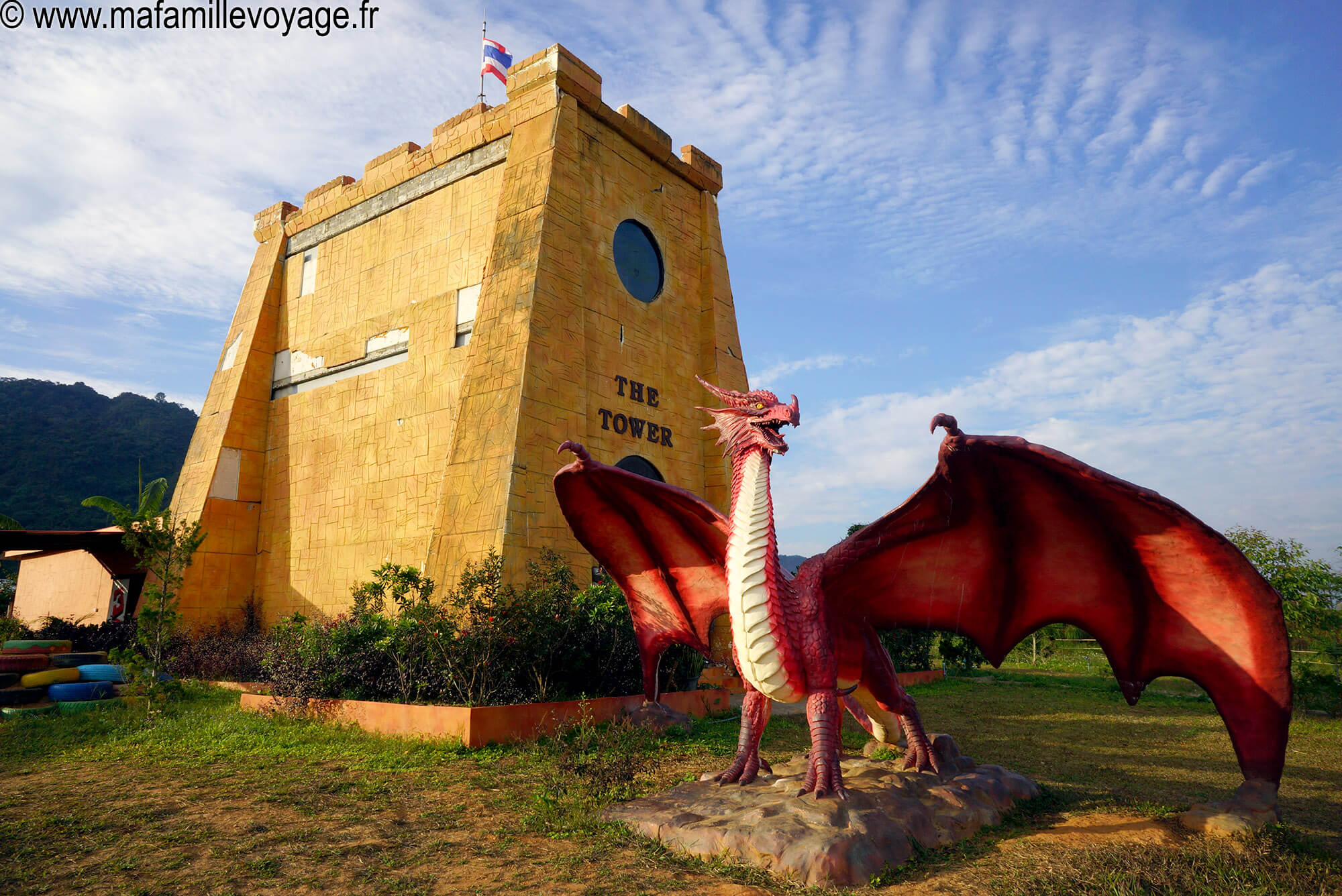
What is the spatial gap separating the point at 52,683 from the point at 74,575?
7945mm

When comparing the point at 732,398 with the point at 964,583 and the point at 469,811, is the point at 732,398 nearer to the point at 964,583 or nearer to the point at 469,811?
the point at 964,583

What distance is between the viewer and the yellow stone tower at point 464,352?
31.3ft

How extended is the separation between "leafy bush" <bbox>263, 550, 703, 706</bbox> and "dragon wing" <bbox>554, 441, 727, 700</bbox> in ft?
6.04

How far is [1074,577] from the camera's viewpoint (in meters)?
4.41

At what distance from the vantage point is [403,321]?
461 inches

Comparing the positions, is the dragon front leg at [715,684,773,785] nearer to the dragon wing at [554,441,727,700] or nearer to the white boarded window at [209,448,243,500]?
the dragon wing at [554,441,727,700]

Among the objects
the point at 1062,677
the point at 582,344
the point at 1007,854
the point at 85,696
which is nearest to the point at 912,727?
the point at 1007,854

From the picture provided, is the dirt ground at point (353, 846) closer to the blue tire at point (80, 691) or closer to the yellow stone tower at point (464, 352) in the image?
the yellow stone tower at point (464, 352)

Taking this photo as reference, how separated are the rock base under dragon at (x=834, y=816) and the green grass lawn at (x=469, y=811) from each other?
0.12 m

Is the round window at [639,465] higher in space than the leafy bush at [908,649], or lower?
higher

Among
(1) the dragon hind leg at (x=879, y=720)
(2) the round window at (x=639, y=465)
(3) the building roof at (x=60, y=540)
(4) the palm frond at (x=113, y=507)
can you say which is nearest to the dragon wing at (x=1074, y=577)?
(1) the dragon hind leg at (x=879, y=720)

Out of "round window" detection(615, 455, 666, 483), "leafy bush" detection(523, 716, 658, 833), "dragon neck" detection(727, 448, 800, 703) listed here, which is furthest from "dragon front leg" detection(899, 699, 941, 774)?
"round window" detection(615, 455, 666, 483)

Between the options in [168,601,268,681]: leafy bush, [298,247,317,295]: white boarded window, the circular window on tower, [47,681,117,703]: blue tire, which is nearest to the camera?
[47,681,117,703]: blue tire

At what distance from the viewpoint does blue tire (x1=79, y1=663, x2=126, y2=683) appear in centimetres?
926
